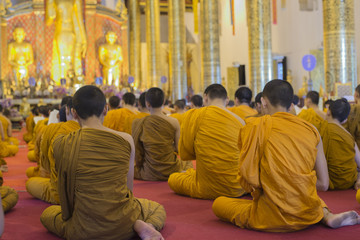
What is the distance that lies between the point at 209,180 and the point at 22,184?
2644 millimetres

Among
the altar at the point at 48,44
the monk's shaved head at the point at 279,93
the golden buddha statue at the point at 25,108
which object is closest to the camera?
the monk's shaved head at the point at 279,93

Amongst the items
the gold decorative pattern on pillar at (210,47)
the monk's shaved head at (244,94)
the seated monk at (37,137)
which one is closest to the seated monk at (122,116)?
the seated monk at (37,137)

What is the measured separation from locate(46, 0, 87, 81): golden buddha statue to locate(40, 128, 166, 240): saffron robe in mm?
17411

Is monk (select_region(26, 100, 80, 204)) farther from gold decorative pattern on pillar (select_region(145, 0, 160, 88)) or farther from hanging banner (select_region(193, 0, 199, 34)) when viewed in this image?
hanging banner (select_region(193, 0, 199, 34))

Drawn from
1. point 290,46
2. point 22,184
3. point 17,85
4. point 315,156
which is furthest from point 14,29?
point 315,156

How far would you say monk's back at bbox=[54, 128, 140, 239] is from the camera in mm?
3166

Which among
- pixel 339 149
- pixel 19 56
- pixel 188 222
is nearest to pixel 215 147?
pixel 188 222

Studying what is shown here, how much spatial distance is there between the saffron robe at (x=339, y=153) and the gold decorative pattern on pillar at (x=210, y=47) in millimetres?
12340

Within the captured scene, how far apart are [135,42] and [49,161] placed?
20.8m

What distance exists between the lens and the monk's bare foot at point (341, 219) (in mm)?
3520

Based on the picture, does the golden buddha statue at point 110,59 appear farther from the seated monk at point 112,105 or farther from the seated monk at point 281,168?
the seated monk at point 281,168

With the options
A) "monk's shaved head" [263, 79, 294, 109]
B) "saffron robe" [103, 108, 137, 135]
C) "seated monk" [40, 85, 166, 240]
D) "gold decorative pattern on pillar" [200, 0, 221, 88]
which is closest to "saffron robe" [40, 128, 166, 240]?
"seated monk" [40, 85, 166, 240]

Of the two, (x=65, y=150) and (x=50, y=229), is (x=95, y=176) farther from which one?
(x=50, y=229)

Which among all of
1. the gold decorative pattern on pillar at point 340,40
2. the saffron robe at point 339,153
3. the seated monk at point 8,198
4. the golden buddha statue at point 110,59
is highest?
the golden buddha statue at point 110,59
